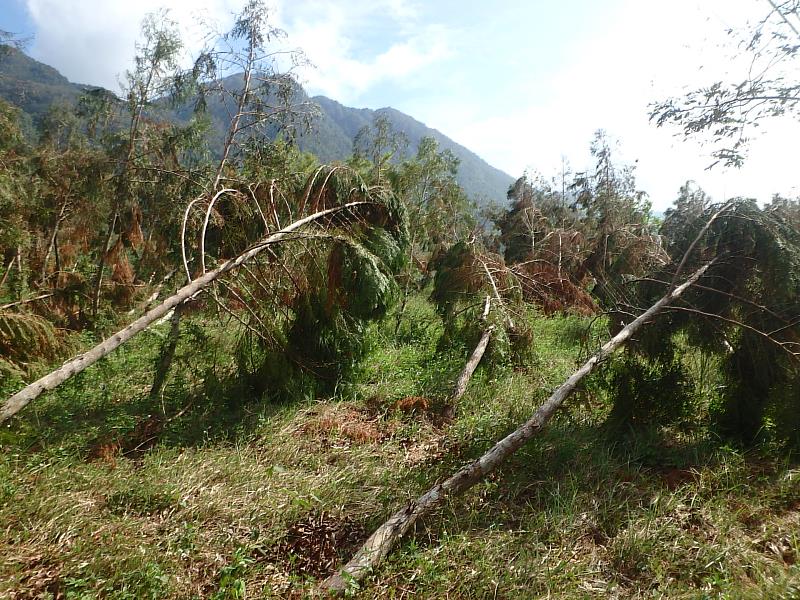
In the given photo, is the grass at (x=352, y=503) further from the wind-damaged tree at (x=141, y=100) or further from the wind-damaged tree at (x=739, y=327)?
the wind-damaged tree at (x=141, y=100)

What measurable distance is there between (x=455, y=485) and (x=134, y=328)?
126 inches

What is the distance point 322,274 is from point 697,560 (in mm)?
4178

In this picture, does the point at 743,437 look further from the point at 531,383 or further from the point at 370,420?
the point at 370,420

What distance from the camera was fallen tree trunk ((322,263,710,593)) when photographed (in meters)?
2.90

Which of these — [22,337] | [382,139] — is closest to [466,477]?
[22,337]

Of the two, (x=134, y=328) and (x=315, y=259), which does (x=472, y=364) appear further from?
(x=134, y=328)

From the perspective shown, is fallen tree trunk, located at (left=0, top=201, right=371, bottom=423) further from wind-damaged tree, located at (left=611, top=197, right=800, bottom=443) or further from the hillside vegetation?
wind-damaged tree, located at (left=611, top=197, right=800, bottom=443)

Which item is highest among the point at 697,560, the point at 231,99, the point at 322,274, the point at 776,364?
the point at 231,99

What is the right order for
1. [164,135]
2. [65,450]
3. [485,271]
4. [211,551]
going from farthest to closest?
1. [164,135]
2. [485,271]
3. [65,450]
4. [211,551]

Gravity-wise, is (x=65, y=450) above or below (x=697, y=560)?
below

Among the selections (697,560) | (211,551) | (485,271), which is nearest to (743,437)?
(697,560)

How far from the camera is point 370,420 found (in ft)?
17.6

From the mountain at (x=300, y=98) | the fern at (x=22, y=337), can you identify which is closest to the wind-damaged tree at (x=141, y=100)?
the mountain at (x=300, y=98)

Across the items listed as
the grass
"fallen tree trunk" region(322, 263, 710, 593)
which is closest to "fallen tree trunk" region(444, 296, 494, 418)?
the grass
